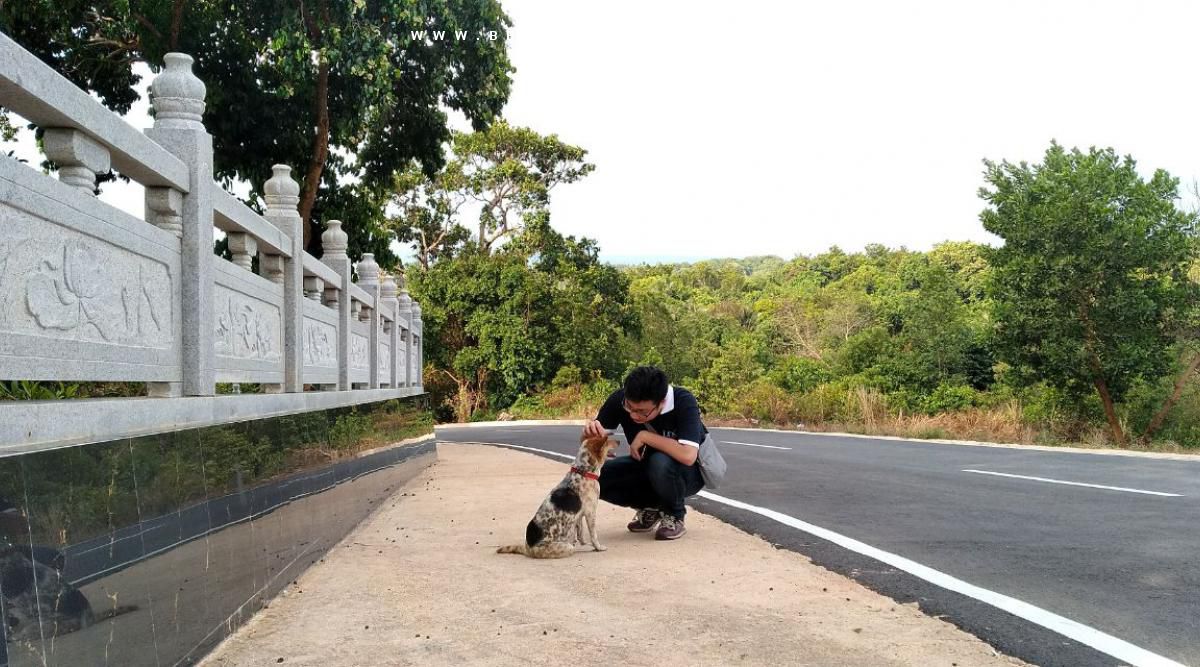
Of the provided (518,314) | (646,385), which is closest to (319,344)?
(646,385)

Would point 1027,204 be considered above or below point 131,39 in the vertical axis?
below

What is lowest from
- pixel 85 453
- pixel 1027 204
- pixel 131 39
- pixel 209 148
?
pixel 85 453

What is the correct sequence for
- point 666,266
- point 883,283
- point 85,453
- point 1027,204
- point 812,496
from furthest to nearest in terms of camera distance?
point 666,266 < point 883,283 < point 1027,204 < point 812,496 < point 85,453

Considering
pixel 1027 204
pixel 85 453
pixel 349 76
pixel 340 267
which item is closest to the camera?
pixel 85 453

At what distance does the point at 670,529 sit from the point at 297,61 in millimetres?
9171

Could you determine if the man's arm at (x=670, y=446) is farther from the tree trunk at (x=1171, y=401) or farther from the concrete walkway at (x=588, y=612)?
the tree trunk at (x=1171, y=401)

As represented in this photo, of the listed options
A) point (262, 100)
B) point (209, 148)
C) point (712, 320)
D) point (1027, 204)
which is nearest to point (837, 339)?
point (712, 320)

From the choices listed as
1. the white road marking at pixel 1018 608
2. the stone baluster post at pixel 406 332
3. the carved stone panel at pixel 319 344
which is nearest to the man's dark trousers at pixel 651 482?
the white road marking at pixel 1018 608

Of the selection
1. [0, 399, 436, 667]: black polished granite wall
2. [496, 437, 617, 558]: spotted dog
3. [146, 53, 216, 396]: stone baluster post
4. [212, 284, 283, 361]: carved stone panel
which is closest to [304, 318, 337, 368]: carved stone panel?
[212, 284, 283, 361]: carved stone panel

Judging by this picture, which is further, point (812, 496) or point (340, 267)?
point (340, 267)

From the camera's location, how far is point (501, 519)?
8.10m

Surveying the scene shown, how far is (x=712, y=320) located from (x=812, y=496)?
39588mm

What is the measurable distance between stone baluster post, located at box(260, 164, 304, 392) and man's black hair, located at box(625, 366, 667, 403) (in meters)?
2.85

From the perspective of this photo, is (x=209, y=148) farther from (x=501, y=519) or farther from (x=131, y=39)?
(x=131, y=39)
